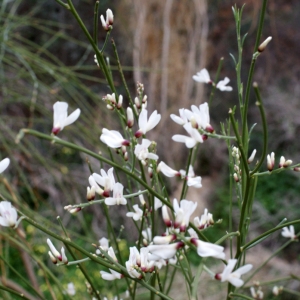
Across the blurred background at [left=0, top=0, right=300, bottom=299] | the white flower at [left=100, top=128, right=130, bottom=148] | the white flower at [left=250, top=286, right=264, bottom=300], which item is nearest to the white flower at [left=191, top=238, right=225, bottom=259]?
the white flower at [left=100, top=128, right=130, bottom=148]

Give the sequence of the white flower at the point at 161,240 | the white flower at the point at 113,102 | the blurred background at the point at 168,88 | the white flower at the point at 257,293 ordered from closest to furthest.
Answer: the white flower at the point at 161,240 < the white flower at the point at 113,102 < the white flower at the point at 257,293 < the blurred background at the point at 168,88

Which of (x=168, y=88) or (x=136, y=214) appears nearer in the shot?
(x=136, y=214)

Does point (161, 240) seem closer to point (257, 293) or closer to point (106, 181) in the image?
point (106, 181)

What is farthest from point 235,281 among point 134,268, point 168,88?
point 168,88

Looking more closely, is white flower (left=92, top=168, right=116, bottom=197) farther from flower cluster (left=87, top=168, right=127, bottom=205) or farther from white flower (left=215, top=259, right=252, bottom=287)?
white flower (left=215, top=259, right=252, bottom=287)

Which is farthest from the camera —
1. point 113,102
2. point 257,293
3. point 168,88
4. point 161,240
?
point 168,88

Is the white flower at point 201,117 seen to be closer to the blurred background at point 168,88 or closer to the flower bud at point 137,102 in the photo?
the flower bud at point 137,102

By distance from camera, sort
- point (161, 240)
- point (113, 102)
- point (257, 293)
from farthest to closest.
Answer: point (257, 293)
point (113, 102)
point (161, 240)

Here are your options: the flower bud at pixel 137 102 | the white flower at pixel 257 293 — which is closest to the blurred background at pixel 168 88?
the white flower at pixel 257 293
